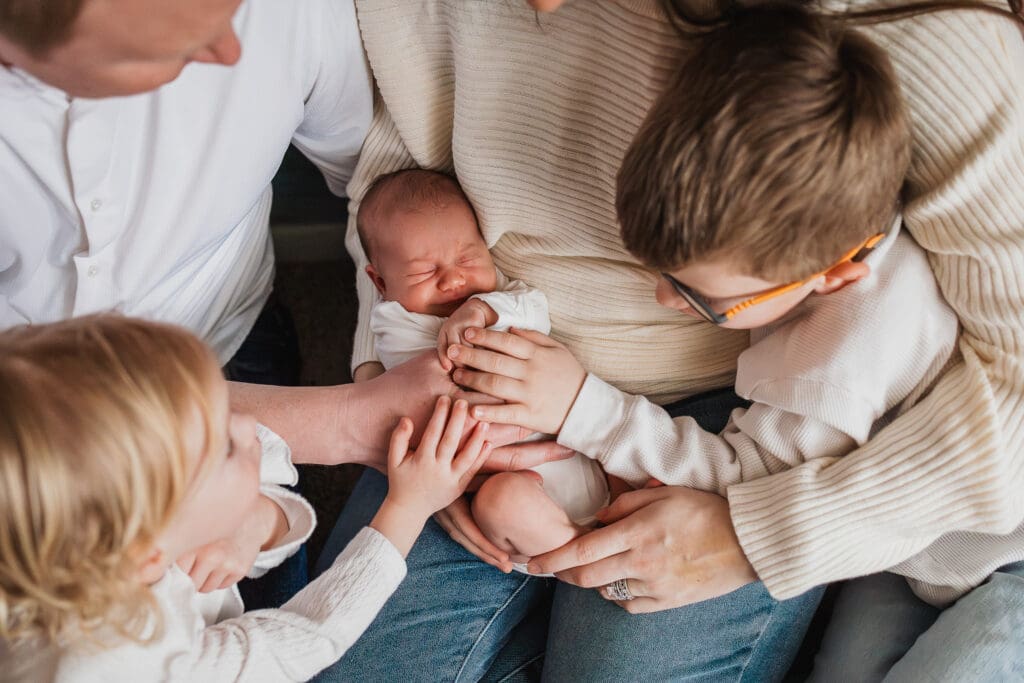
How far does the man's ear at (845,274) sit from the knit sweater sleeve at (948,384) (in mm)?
84

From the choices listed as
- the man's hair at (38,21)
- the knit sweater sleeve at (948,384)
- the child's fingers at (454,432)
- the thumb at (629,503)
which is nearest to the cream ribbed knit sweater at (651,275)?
the knit sweater sleeve at (948,384)

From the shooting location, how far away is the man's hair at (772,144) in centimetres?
80

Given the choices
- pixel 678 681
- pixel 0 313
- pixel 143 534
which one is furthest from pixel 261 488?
pixel 678 681

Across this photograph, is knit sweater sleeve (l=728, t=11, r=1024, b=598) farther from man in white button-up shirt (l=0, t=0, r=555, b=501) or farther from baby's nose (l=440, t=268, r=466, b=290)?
baby's nose (l=440, t=268, r=466, b=290)

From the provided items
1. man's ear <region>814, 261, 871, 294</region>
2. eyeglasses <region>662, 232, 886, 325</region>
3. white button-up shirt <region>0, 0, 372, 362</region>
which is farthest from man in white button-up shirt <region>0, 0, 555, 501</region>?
man's ear <region>814, 261, 871, 294</region>

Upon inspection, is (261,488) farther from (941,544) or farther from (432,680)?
(941,544)

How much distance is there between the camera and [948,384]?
3.28 ft

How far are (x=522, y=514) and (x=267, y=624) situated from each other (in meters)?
0.33

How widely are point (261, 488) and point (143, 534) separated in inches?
11.9

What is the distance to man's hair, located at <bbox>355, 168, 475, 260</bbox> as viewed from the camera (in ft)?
3.99

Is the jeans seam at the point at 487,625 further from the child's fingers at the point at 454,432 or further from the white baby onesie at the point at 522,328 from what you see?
the child's fingers at the point at 454,432

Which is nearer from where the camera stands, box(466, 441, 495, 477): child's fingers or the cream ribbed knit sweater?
the cream ribbed knit sweater

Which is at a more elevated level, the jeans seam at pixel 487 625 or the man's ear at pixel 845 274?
the man's ear at pixel 845 274

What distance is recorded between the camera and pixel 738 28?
0.85m
